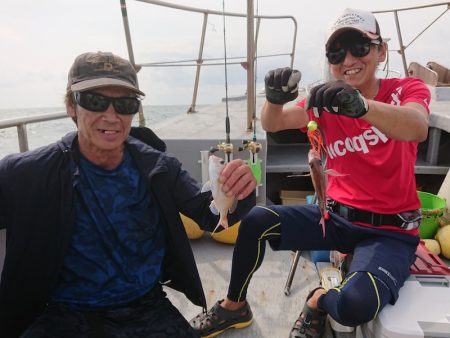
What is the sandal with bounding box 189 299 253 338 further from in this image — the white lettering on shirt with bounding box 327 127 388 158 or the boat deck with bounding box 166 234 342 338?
the white lettering on shirt with bounding box 327 127 388 158

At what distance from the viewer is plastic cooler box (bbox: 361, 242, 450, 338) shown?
155 centimetres

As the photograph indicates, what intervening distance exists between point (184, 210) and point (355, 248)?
1034 mm

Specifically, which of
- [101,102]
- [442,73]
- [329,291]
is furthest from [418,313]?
[442,73]

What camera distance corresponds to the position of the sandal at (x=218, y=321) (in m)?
2.29

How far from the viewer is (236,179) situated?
1.65 m

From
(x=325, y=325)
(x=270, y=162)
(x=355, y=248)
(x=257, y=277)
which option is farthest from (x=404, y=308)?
(x=270, y=162)

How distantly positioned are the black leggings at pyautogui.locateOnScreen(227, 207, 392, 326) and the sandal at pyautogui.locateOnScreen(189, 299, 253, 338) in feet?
0.30

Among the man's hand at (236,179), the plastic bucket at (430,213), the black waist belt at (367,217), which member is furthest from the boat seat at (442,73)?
the man's hand at (236,179)

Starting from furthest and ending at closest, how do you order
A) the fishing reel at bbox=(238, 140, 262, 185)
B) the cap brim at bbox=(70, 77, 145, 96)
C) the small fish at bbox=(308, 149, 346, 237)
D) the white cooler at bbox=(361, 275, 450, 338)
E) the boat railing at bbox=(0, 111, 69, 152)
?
the fishing reel at bbox=(238, 140, 262, 185) < the boat railing at bbox=(0, 111, 69, 152) < the small fish at bbox=(308, 149, 346, 237) < the cap brim at bbox=(70, 77, 145, 96) < the white cooler at bbox=(361, 275, 450, 338)

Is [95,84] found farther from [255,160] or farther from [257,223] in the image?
[255,160]

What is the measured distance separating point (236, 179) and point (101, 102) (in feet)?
2.34

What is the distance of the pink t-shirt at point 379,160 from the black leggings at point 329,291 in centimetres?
51

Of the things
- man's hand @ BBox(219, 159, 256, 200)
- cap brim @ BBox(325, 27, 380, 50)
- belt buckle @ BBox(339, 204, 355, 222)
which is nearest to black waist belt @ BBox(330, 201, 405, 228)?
belt buckle @ BBox(339, 204, 355, 222)

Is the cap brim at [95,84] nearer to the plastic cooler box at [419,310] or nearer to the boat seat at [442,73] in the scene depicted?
the plastic cooler box at [419,310]
